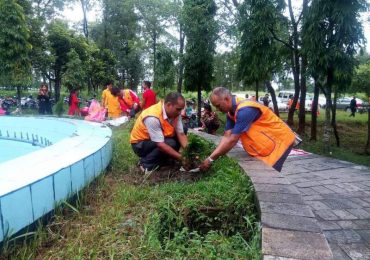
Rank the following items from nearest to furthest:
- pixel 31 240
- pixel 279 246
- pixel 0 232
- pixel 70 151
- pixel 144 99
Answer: pixel 279 246 → pixel 0 232 → pixel 31 240 → pixel 70 151 → pixel 144 99

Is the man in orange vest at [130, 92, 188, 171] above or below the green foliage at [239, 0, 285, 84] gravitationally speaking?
below

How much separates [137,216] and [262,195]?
35.7 inches

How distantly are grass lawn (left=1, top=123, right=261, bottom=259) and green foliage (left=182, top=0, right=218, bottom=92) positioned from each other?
10414 millimetres

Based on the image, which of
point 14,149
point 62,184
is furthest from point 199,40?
point 62,184

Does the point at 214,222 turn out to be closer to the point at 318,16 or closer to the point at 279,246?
the point at 279,246

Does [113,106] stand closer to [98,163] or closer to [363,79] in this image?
[98,163]

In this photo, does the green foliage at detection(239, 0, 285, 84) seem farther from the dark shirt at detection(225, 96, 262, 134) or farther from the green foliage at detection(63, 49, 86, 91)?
the green foliage at detection(63, 49, 86, 91)

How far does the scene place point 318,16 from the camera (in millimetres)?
8781

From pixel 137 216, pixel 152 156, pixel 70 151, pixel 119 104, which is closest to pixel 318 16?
pixel 119 104

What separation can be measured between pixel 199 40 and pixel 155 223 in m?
11.9

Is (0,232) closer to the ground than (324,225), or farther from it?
farther from it

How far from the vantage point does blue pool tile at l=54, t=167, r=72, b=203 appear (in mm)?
2782

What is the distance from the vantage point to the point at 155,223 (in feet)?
8.30

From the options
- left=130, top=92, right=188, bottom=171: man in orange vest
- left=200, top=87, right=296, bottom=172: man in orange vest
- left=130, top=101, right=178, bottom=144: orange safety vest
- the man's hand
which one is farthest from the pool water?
left=200, top=87, right=296, bottom=172: man in orange vest
